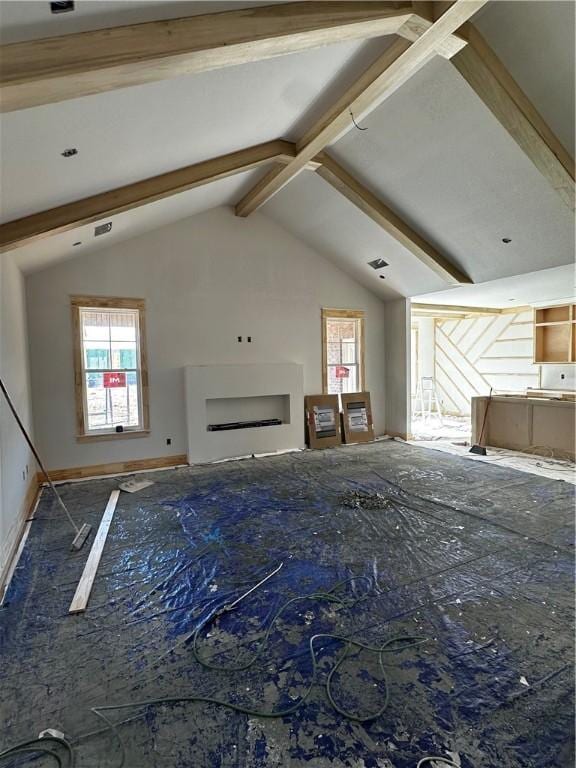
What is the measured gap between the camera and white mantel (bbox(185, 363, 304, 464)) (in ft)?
19.9

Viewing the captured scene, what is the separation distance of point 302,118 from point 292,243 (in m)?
2.98

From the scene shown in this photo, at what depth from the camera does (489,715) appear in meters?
1.68

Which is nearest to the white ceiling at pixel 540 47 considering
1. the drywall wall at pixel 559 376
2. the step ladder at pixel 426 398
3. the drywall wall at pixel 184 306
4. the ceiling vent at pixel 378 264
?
the ceiling vent at pixel 378 264

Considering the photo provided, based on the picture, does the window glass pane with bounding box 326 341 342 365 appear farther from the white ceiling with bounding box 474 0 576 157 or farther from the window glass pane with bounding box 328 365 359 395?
the white ceiling with bounding box 474 0 576 157

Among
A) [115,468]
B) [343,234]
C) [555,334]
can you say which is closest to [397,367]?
[343,234]

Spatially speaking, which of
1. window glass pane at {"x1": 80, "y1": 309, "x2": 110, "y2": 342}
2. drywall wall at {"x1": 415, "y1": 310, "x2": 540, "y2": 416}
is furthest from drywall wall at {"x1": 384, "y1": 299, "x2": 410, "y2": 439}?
window glass pane at {"x1": 80, "y1": 309, "x2": 110, "y2": 342}

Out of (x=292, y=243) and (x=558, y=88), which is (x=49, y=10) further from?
(x=292, y=243)

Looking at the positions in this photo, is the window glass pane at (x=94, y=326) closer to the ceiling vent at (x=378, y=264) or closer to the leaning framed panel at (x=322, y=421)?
the leaning framed panel at (x=322, y=421)

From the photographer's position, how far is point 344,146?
4.85 meters

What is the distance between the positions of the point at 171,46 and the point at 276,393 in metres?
5.12

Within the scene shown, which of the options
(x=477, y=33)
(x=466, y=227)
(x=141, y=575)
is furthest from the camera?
(x=466, y=227)

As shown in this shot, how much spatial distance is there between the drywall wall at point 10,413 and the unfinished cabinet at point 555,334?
9.69 m

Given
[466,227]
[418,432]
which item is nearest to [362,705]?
[466,227]

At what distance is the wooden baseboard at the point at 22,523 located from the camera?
2.81 metres
